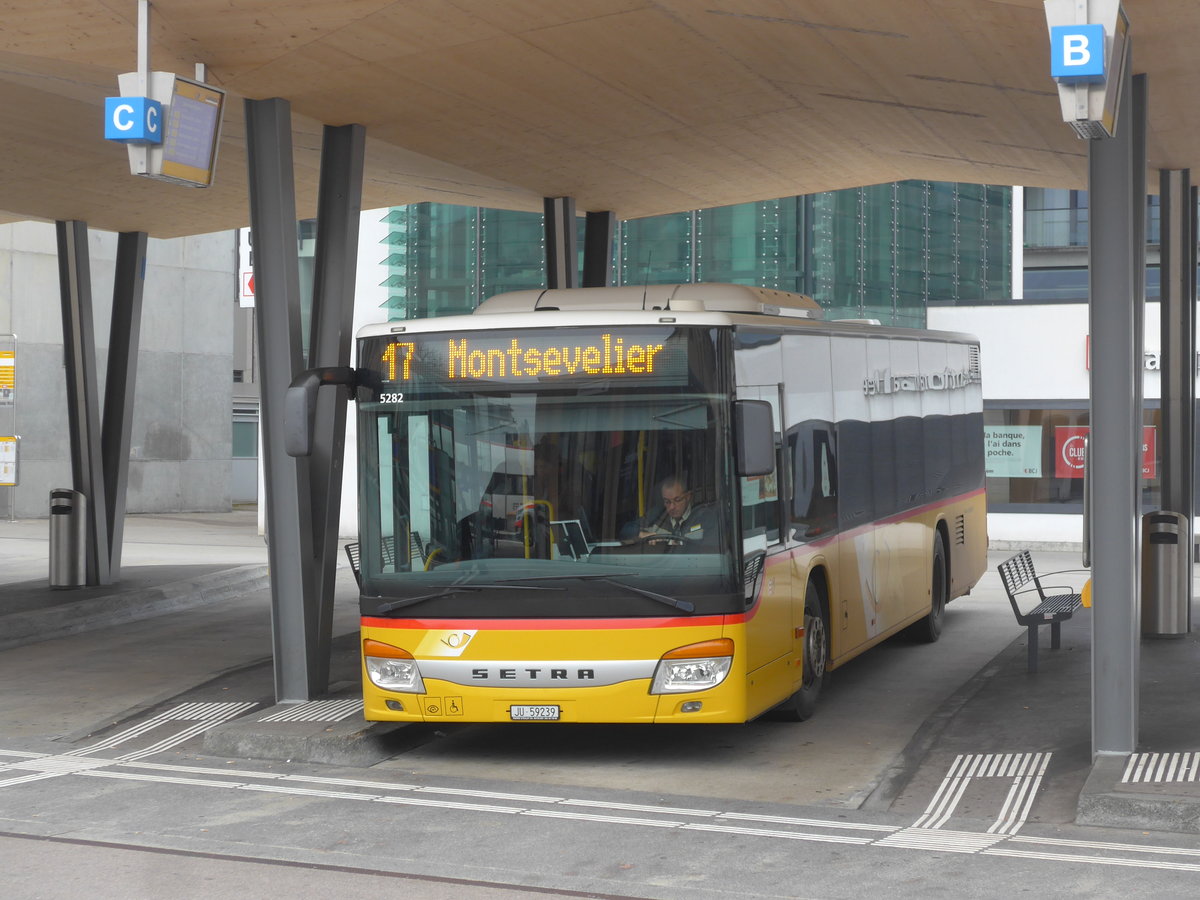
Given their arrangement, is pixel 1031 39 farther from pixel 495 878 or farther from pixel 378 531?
pixel 495 878

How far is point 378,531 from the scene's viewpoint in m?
9.89

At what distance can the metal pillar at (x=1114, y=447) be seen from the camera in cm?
898

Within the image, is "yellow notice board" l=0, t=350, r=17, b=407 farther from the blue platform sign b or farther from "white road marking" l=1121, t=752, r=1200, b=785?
the blue platform sign b

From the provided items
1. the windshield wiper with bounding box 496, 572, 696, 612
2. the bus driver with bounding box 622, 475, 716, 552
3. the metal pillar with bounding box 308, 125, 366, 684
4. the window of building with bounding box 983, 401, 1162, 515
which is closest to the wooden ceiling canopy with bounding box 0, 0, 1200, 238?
the metal pillar with bounding box 308, 125, 366, 684

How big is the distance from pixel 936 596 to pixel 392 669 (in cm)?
760

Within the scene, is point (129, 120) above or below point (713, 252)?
below

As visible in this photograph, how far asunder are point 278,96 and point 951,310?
759 inches

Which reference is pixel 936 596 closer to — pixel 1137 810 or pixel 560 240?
pixel 560 240

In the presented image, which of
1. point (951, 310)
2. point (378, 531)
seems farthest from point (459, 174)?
point (951, 310)

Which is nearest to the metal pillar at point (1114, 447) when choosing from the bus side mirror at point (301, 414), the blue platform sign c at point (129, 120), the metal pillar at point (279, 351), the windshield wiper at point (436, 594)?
the windshield wiper at point (436, 594)

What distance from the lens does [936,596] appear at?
16.0 m

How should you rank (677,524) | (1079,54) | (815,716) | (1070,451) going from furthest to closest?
1. (1070,451)
2. (815,716)
3. (677,524)
4. (1079,54)

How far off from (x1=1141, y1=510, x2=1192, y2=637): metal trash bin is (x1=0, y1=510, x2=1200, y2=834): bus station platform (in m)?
0.22

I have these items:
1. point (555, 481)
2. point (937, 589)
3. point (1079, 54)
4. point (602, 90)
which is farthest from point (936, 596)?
point (1079, 54)
